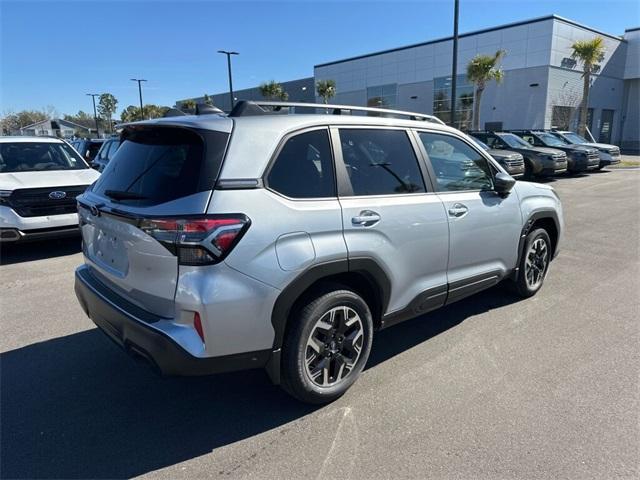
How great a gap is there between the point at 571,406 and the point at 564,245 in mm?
4751

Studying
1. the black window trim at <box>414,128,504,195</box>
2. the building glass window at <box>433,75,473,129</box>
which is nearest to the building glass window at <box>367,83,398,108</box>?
the building glass window at <box>433,75,473,129</box>

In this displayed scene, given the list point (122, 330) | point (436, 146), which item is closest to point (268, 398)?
point (122, 330)

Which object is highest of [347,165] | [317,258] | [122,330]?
[347,165]

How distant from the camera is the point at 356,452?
250 cm

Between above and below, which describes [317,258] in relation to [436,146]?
below

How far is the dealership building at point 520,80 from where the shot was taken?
33.0 m

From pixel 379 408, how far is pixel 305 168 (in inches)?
64.5

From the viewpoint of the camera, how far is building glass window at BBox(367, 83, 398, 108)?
4279cm

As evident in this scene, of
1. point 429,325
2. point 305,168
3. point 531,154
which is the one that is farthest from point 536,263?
point 531,154

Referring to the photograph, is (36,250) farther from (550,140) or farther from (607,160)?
(607,160)

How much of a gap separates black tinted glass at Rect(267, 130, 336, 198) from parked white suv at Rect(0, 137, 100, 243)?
17.3 feet

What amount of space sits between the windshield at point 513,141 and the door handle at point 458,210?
46.3ft

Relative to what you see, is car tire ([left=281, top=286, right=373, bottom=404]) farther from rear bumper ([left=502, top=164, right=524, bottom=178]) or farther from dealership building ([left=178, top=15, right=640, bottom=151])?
dealership building ([left=178, top=15, right=640, bottom=151])

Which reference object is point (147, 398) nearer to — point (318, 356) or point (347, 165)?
point (318, 356)
